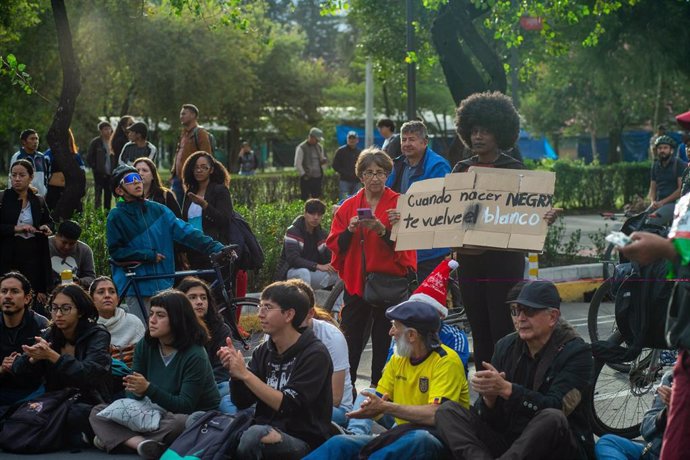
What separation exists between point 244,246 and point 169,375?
3383 millimetres

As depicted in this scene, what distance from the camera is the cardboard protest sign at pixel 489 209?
21.7 ft

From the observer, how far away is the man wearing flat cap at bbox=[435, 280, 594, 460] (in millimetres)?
5648

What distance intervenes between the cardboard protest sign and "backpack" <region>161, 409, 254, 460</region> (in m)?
1.63

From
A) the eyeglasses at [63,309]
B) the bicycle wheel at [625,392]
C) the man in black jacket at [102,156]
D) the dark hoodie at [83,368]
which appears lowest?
the bicycle wheel at [625,392]

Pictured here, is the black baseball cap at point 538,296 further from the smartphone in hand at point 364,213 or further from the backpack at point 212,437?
the smartphone in hand at point 364,213

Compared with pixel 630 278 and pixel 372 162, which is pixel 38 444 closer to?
pixel 372 162

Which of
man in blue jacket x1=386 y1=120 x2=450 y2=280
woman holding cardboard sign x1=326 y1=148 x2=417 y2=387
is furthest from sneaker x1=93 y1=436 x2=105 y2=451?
man in blue jacket x1=386 y1=120 x2=450 y2=280

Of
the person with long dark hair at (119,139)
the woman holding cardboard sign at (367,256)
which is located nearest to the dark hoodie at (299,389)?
the woman holding cardboard sign at (367,256)

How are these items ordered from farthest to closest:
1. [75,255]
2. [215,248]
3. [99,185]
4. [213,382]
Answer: [99,185] < [75,255] < [215,248] < [213,382]

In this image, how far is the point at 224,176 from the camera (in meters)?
10.5

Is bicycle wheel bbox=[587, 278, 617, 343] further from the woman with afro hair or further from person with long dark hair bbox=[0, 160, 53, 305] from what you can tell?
person with long dark hair bbox=[0, 160, 53, 305]

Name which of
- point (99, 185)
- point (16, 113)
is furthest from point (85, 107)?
point (99, 185)

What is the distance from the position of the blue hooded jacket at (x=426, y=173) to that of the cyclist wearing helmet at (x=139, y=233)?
69.9 inches

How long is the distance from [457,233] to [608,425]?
1.62 m
